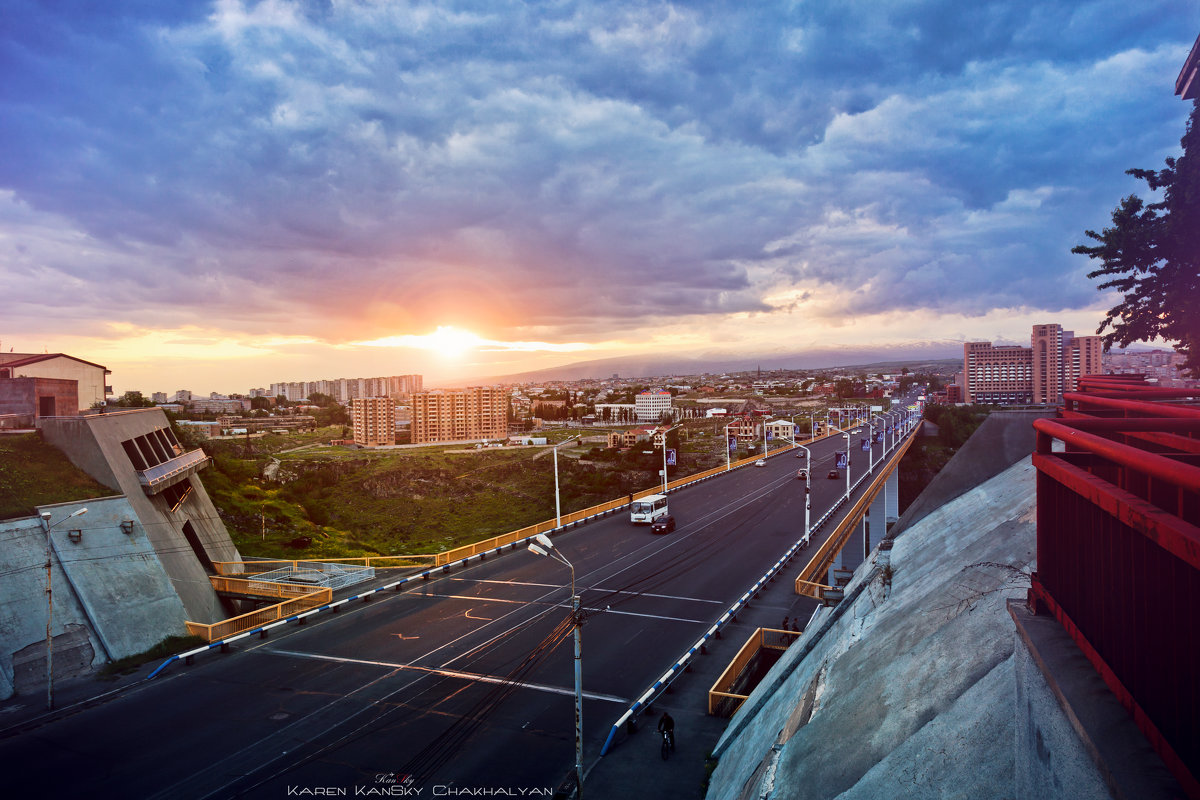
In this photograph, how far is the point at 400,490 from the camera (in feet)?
269

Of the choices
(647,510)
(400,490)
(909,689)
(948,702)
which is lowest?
(400,490)

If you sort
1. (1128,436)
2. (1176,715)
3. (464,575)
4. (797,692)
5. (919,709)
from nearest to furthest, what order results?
(1176,715) < (1128,436) < (919,709) < (797,692) < (464,575)

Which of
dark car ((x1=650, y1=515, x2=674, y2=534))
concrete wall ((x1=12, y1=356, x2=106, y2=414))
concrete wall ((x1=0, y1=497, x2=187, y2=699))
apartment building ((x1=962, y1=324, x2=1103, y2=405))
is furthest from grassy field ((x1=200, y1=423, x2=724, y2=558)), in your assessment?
apartment building ((x1=962, y1=324, x2=1103, y2=405))

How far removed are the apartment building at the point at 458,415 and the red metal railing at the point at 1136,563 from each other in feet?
457

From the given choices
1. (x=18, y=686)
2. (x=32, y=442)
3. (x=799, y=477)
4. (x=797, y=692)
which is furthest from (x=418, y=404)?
(x=797, y=692)

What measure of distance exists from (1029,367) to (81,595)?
12293cm

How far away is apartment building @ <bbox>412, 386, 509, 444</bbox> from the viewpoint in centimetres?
13875

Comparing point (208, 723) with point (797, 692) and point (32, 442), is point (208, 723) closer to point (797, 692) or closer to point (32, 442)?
point (797, 692)

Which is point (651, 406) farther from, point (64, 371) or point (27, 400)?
point (27, 400)

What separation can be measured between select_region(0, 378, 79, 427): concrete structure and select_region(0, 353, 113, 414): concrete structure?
22.9 inches

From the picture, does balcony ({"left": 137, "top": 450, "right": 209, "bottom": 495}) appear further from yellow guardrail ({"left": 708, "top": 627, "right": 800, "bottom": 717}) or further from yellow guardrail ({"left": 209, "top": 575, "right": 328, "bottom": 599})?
yellow guardrail ({"left": 708, "top": 627, "right": 800, "bottom": 717})

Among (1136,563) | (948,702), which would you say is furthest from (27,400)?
(1136,563)

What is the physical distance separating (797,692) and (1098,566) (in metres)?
5.99

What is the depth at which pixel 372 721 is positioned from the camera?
14.4 meters
